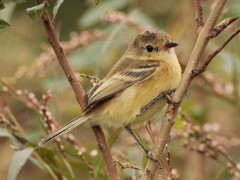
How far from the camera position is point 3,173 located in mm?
4047

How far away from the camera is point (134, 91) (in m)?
2.78

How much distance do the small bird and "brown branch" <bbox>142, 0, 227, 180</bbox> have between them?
0.64 meters

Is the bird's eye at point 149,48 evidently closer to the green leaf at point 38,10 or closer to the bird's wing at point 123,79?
the bird's wing at point 123,79

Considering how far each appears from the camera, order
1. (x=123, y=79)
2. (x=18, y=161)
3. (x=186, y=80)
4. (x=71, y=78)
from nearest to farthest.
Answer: (x=186, y=80) → (x=71, y=78) → (x=18, y=161) → (x=123, y=79)

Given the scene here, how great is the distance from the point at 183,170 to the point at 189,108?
1151 millimetres

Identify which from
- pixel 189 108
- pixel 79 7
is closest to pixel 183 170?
pixel 189 108

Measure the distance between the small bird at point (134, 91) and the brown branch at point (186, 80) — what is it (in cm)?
64

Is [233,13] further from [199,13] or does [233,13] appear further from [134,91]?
[134,91]

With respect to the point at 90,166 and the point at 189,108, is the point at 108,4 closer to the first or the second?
the point at 189,108

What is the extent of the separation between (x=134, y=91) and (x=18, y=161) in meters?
0.65

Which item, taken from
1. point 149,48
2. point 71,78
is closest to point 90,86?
point 149,48

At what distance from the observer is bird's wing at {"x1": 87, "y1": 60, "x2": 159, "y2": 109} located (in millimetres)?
2631

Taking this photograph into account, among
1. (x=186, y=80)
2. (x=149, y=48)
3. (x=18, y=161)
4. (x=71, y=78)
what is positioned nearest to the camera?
(x=186, y=80)

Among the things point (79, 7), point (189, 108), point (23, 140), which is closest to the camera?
point (23, 140)
